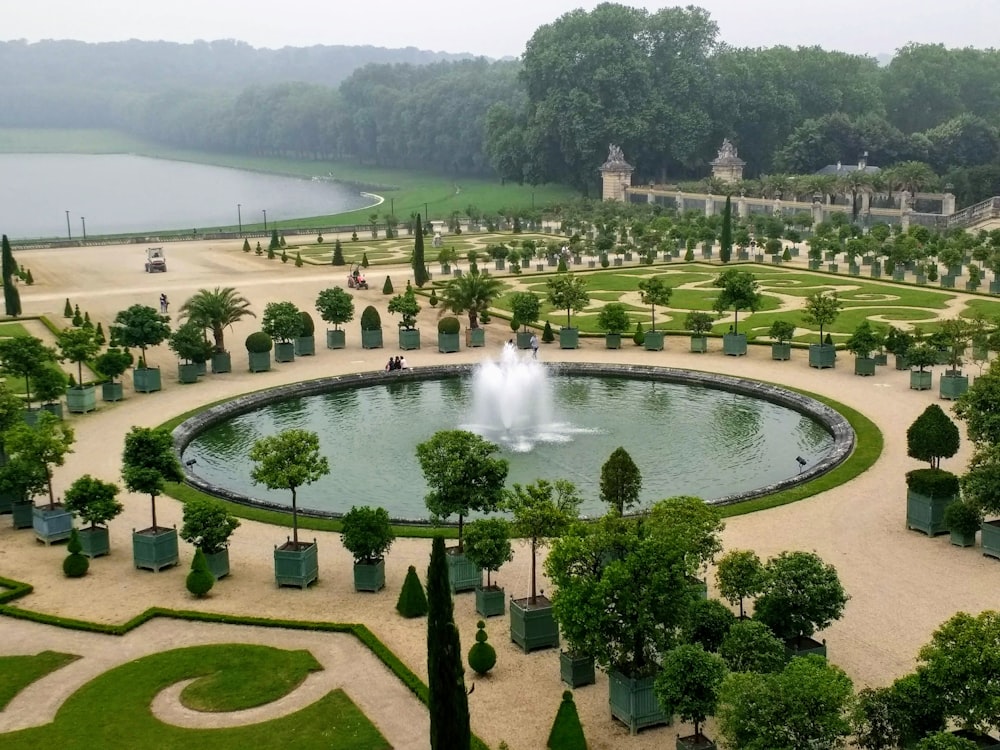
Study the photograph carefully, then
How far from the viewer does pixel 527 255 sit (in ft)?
240

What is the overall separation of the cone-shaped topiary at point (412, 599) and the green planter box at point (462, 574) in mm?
1179

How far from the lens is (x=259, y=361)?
44.8m

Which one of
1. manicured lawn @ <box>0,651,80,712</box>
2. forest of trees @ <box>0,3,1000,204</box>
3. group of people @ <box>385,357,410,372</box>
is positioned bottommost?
manicured lawn @ <box>0,651,80,712</box>

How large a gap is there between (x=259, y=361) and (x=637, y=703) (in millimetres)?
29395

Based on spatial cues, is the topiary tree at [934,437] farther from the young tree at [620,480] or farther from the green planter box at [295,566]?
the green planter box at [295,566]

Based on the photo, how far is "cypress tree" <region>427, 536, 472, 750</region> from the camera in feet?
Result: 52.5

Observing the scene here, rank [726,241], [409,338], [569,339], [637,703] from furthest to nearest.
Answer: [726,241], [409,338], [569,339], [637,703]

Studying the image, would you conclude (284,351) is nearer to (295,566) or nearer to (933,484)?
(295,566)

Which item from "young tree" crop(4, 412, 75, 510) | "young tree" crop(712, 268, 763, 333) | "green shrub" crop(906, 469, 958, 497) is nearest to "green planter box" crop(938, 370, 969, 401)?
"young tree" crop(712, 268, 763, 333)

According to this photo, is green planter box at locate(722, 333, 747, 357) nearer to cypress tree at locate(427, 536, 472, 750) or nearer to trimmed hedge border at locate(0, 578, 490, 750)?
trimmed hedge border at locate(0, 578, 490, 750)

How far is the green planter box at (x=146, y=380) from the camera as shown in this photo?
136 ft

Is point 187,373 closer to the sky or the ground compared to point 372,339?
closer to the ground

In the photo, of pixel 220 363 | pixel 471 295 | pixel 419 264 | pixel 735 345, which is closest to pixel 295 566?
pixel 220 363

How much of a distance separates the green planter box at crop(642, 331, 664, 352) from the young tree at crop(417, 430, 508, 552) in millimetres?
23760
